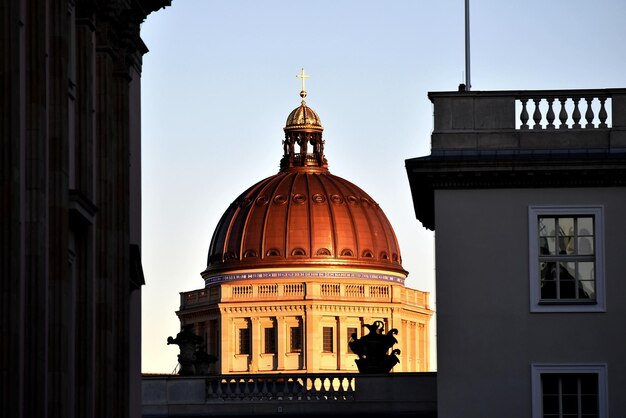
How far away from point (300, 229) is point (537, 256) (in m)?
127

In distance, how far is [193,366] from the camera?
188ft

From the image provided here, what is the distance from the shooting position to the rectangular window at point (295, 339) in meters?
160

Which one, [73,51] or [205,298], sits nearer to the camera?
[73,51]

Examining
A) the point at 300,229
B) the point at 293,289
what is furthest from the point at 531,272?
the point at 300,229

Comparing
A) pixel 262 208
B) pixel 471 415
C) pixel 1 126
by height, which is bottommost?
pixel 471 415

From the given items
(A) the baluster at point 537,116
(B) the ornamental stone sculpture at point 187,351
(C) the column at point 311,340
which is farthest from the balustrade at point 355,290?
(A) the baluster at point 537,116

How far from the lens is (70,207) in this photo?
2386 cm

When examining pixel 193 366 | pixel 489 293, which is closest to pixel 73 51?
pixel 489 293

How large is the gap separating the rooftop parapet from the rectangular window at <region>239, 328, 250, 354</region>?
12304cm

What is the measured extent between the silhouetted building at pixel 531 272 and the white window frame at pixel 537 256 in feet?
0.05

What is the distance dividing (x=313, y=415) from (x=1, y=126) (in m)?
31.9

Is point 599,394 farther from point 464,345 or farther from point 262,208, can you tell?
point 262,208

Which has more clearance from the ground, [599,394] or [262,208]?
[262,208]

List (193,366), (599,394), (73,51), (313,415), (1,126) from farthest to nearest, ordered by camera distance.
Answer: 1. (193,366)
2. (313,415)
3. (599,394)
4. (73,51)
5. (1,126)
